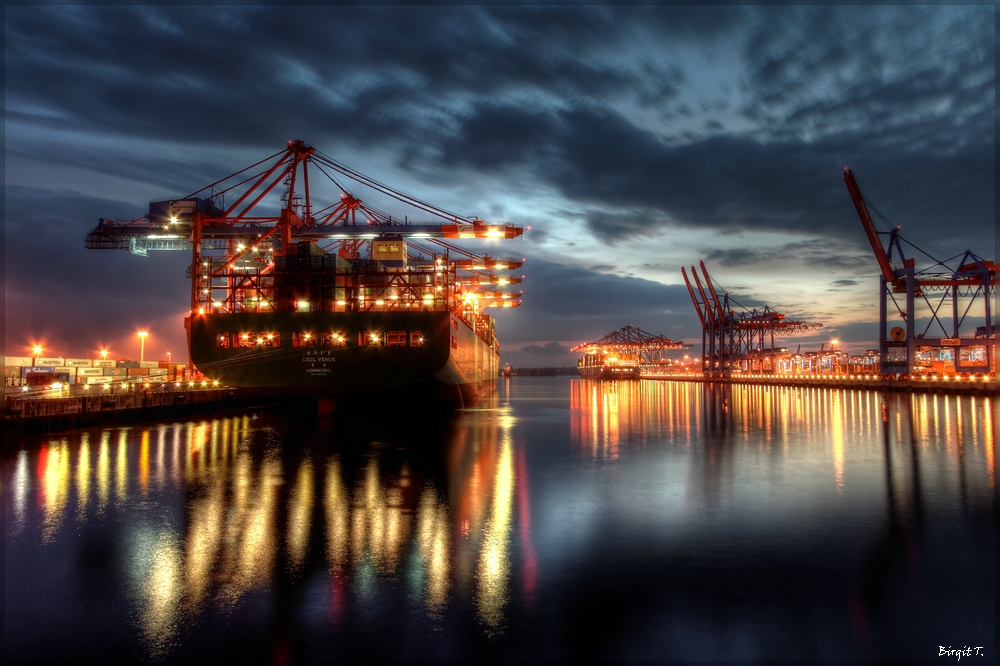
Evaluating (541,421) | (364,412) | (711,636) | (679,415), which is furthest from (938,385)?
(711,636)

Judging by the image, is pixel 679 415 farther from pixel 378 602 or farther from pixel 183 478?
pixel 378 602

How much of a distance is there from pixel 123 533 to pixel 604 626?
27.8 feet

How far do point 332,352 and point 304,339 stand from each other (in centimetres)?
181

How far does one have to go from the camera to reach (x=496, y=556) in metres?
9.01

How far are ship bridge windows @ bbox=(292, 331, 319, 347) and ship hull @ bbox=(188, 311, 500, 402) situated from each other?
5 cm

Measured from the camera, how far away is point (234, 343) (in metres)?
33.8

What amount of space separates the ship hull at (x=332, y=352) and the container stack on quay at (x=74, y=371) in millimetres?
20618

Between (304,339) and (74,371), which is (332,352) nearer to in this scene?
(304,339)

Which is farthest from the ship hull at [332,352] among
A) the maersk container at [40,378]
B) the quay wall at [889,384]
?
the quay wall at [889,384]

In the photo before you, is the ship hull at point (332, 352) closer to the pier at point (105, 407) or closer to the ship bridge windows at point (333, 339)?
the ship bridge windows at point (333, 339)

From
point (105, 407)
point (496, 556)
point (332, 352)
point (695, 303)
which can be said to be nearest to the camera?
point (496, 556)

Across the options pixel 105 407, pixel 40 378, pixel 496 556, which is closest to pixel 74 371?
pixel 40 378

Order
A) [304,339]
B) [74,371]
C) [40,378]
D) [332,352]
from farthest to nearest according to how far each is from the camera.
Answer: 1. [74,371]
2. [40,378]
3. [304,339]
4. [332,352]

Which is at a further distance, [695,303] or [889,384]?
[695,303]
